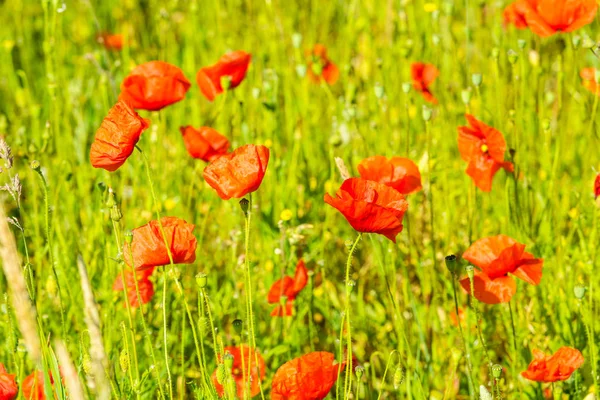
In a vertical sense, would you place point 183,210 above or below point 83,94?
below

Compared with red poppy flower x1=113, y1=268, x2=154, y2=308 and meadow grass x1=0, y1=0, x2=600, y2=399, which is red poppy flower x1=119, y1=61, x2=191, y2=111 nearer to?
meadow grass x1=0, y1=0, x2=600, y2=399

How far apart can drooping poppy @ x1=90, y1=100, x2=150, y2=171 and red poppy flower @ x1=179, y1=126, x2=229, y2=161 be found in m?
0.54

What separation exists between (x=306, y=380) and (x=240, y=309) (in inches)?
25.8

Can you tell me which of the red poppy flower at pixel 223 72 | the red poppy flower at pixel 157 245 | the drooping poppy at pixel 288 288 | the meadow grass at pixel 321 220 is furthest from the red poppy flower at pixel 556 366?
the red poppy flower at pixel 223 72

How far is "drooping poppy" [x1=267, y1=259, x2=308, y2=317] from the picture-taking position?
2.02 meters

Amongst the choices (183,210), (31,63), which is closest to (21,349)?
(183,210)

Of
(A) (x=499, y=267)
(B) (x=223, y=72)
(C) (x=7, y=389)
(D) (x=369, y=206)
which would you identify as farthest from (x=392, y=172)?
(C) (x=7, y=389)

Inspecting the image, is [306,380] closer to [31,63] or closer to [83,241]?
[83,241]

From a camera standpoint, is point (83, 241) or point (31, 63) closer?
point (83, 241)

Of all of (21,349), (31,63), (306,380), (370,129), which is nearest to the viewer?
(306,380)

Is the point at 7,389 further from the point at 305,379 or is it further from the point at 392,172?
the point at 392,172

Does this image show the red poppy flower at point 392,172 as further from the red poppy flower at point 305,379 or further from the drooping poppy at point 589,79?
the drooping poppy at point 589,79

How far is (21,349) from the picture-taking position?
1.65 metres

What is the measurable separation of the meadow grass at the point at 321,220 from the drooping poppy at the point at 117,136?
8 cm
